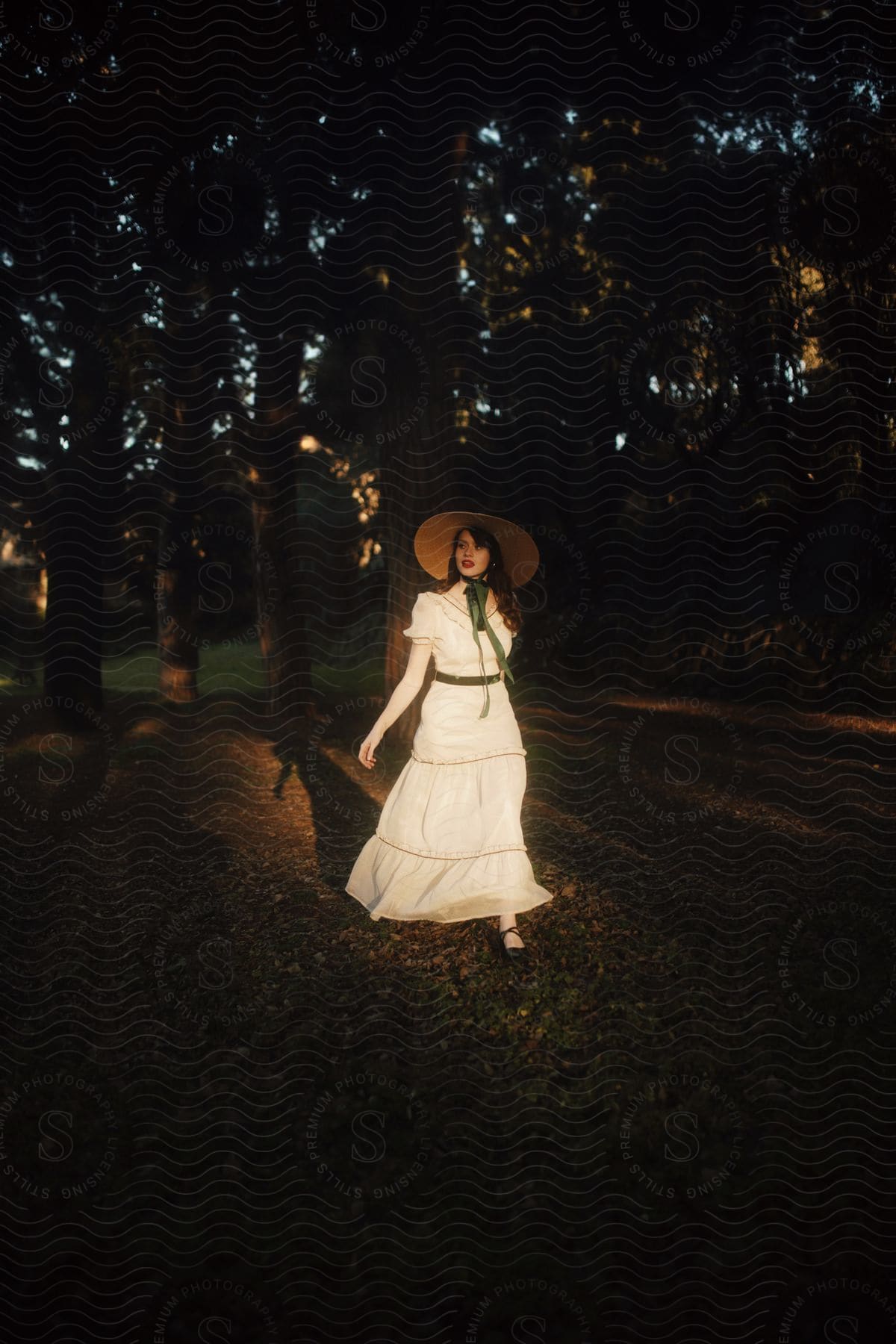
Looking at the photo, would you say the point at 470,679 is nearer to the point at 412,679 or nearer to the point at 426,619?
the point at 412,679

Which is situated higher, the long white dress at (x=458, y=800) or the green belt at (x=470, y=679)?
the green belt at (x=470, y=679)

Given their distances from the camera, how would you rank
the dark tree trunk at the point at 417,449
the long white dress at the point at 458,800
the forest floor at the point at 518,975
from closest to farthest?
the forest floor at the point at 518,975 < the long white dress at the point at 458,800 < the dark tree trunk at the point at 417,449

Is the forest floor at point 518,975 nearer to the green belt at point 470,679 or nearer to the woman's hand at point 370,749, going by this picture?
the woman's hand at point 370,749

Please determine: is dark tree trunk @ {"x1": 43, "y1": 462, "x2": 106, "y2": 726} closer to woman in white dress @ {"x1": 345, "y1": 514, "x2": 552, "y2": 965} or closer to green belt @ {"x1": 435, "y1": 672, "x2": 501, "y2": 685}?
woman in white dress @ {"x1": 345, "y1": 514, "x2": 552, "y2": 965}

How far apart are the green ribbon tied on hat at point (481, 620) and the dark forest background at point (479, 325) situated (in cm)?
468

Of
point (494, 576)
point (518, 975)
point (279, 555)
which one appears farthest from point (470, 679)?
point (279, 555)

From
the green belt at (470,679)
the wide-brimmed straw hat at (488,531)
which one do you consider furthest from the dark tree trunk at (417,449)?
the green belt at (470,679)

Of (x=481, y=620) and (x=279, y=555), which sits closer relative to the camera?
(x=481, y=620)

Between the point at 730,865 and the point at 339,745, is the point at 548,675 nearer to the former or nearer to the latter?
the point at 339,745

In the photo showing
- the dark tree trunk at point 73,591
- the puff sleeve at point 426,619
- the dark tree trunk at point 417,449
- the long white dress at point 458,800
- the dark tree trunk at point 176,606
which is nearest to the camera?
the long white dress at point 458,800

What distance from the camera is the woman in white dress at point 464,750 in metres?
5.24

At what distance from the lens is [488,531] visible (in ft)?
17.7

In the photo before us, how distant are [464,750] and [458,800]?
31cm

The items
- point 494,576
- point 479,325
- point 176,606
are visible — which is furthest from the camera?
point 176,606
